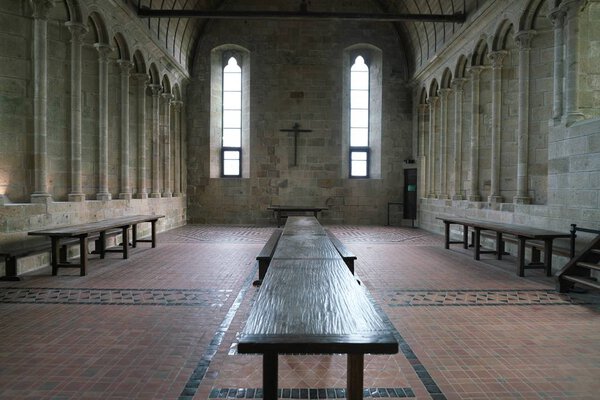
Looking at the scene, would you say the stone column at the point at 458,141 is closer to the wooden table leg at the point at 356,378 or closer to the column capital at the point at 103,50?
the column capital at the point at 103,50

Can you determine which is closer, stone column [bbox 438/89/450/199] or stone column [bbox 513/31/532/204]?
stone column [bbox 513/31/532/204]

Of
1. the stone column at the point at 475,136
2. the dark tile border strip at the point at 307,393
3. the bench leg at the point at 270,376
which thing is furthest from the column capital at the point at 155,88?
the bench leg at the point at 270,376

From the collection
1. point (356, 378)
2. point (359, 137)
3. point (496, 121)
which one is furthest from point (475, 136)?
point (356, 378)

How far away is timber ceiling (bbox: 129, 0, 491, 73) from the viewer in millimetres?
11797

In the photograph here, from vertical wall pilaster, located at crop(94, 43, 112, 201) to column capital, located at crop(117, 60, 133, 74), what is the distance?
1001 millimetres

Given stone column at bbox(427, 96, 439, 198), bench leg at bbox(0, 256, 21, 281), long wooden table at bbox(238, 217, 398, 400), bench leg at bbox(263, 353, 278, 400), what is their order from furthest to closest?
stone column at bbox(427, 96, 439, 198), bench leg at bbox(0, 256, 21, 281), bench leg at bbox(263, 353, 278, 400), long wooden table at bbox(238, 217, 398, 400)

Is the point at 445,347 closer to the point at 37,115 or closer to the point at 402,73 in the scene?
the point at 37,115

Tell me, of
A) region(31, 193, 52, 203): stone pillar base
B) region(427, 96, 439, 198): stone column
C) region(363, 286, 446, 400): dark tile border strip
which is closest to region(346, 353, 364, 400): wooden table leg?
region(363, 286, 446, 400): dark tile border strip

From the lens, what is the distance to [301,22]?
666 inches

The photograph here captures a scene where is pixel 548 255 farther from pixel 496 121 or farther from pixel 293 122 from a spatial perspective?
pixel 293 122

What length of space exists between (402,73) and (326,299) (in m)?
15.9

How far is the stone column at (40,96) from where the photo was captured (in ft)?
24.6

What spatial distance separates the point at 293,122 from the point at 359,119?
2.70m

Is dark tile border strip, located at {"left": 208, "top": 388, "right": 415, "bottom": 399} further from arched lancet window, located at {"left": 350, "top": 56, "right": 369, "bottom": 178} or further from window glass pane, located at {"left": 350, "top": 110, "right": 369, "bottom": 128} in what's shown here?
window glass pane, located at {"left": 350, "top": 110, "right": 369, "bottom": 128}
